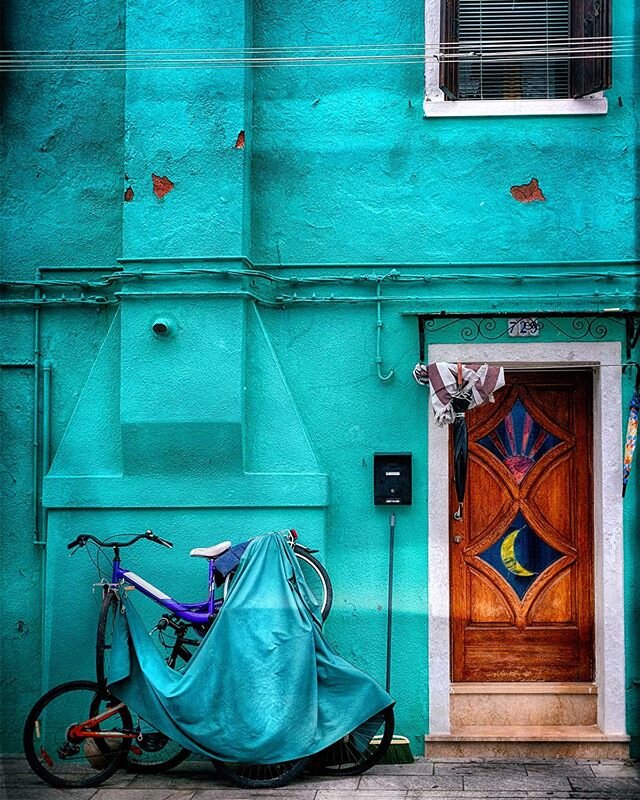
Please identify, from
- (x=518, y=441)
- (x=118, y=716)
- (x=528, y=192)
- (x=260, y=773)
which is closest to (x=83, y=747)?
(x=118, y=716)

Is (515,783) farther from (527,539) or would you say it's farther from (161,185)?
(161,185)

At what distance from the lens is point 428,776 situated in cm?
710

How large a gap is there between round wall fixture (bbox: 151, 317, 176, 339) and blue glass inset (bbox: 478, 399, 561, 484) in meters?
2.44

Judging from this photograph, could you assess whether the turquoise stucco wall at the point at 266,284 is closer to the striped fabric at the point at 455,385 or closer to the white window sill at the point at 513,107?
the white window sill at the point at 513,107

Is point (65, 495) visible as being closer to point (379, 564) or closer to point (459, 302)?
point (379, 564)

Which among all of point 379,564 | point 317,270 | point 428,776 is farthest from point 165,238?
point 428,776

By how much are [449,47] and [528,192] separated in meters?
1.19

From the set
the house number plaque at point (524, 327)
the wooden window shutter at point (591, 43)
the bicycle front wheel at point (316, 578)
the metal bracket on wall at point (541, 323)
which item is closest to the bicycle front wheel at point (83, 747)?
the bicycle front wheel at point (316, 578)

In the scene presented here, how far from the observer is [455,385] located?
7344 millimetres

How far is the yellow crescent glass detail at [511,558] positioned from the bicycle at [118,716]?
4.55 feet

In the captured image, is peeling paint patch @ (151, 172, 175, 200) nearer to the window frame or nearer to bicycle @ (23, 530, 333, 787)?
the window frame

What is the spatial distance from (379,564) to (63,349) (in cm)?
285

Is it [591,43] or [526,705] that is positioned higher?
[591,43]

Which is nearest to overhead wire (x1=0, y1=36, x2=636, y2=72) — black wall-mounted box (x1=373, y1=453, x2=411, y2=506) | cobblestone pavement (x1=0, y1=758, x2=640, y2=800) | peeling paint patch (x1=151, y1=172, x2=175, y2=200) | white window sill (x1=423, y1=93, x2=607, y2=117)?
white window sill (x1=423, y1=93, x2=607, y2=117)
